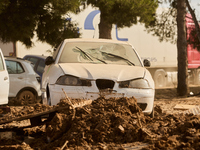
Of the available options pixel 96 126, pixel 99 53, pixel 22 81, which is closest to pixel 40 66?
pixel 22 81

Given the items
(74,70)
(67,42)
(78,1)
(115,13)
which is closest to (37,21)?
(78,1)

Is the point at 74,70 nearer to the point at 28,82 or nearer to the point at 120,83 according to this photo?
the point at 120,83

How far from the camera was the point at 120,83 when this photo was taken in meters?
7.48

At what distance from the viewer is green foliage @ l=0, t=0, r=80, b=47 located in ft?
58.3

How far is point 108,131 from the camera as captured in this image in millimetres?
5906

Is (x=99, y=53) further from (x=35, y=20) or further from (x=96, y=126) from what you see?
(x=35, y=20)

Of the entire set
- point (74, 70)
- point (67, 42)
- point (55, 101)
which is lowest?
point (55, 101)

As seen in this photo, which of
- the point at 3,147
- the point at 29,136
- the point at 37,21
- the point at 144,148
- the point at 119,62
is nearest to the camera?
the point at 144,148

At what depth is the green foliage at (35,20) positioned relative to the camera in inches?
699

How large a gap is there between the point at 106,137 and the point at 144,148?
64cm

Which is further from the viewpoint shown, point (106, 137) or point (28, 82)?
point (28, 82)

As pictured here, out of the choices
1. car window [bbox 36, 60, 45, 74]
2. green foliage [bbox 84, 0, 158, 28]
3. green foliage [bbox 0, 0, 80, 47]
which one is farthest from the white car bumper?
green foliage [bbox 84, 0, 158, 28]

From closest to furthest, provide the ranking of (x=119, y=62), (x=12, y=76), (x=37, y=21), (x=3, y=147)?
(x=3, y=147) → (x=119, y=62) → (x=12, y=76) → (x=37, y=21)

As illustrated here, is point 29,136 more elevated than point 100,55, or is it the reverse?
point 100,55
